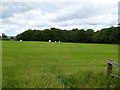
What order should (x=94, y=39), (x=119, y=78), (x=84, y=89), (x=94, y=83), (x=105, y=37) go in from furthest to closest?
(x=94, y=39), (x=105, y=37), (x=119, y=78), (x=94, y=83), (x=84, y=89)

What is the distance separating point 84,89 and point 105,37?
108 metres

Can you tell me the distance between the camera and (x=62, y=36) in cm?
12694

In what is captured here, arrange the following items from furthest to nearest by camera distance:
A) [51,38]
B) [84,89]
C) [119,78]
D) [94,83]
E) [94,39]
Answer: [51,38] → [94,39] → [119,78] → [94,83] → [84,89]

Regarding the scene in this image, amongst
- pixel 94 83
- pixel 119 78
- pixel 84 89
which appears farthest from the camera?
pixel 119 78

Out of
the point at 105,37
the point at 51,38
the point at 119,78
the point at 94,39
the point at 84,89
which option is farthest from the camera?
the point at 51,38

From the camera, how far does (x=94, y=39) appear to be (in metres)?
125

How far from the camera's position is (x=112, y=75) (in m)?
12.5

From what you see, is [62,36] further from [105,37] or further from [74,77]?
[74,77]

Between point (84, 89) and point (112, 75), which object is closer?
point (84, 89)

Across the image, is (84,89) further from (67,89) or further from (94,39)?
(94,39)

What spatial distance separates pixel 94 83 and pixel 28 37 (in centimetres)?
12010

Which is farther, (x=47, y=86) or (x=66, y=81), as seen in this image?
(x=66, y=81)

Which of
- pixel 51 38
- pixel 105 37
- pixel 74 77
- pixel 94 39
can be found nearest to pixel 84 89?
pixel 74 77

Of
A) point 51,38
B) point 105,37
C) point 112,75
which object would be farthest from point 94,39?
point 112,75
